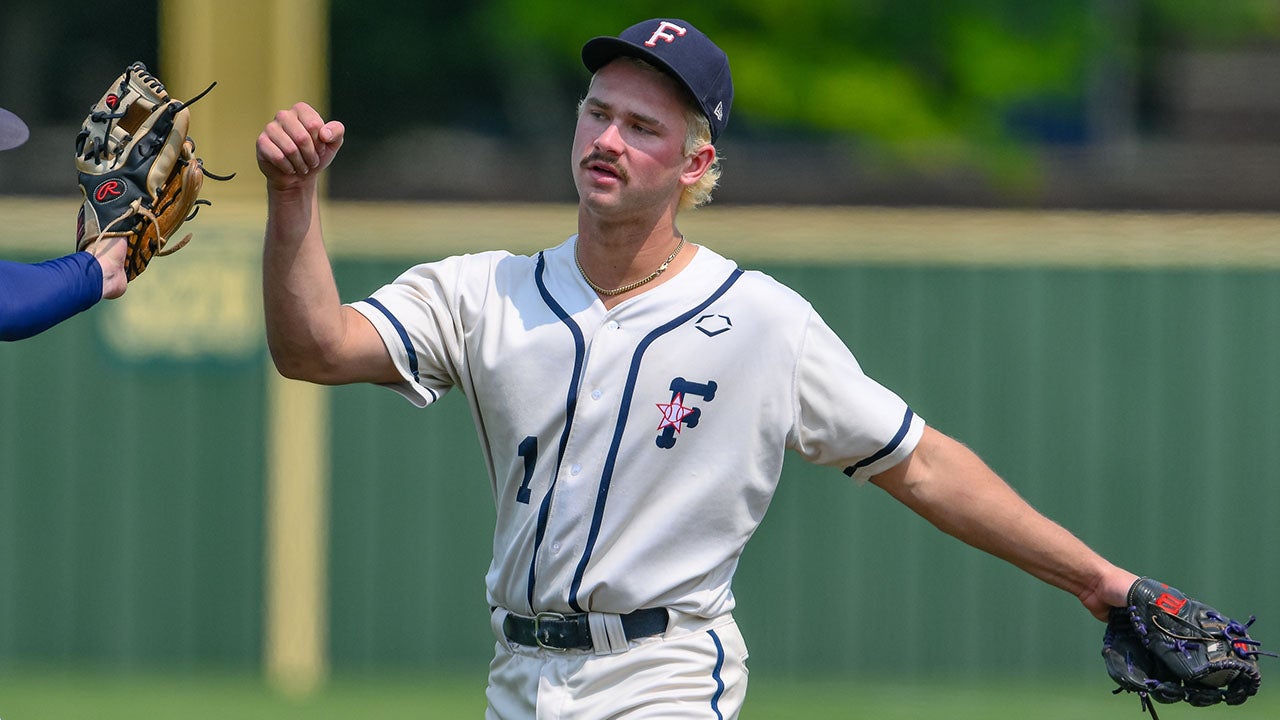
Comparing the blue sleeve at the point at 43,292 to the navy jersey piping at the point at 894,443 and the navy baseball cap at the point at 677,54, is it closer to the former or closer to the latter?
the navy baseball cap at the point at 677,54

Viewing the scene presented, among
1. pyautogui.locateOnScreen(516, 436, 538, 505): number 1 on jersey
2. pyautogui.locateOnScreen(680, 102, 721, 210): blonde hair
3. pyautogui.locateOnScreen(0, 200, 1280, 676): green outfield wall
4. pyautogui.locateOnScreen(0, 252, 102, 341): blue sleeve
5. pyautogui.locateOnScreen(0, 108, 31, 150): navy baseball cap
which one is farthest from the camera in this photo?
pyautogui.locateOnScreen(0, 200, 1280, 676): green outfield wall

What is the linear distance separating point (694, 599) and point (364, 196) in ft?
24.0

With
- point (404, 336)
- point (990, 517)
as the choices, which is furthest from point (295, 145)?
point (990, 517)

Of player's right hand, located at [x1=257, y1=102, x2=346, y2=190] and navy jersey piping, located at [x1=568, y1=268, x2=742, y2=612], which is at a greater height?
player's right hand, located at [x1=257, y1=102, x2=346, y2=190]

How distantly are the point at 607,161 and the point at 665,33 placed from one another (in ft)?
1.04

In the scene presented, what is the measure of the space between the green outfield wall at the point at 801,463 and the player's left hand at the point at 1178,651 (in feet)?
16.0

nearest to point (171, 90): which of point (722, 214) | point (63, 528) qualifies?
point (63, 528)

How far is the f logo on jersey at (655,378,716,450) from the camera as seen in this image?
13.1 ft

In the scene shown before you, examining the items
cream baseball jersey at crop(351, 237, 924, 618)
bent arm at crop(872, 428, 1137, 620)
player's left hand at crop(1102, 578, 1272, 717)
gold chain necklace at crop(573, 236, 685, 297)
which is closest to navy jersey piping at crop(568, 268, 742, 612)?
cream baseball jersey at crop(351, 237, 924, 618)

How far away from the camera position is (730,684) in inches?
160

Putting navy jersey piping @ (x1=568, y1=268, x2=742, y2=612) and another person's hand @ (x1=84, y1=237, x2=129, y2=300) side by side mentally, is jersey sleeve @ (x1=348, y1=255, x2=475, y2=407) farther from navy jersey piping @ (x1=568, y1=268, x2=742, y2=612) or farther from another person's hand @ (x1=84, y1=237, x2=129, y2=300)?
another person's hand @ (x1=84, y1=237, x2=129, y2=300)

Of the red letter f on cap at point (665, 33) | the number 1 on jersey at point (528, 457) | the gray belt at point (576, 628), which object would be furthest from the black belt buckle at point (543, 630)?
the red letter f on cap at point (665, 33)

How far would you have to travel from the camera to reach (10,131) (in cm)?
391

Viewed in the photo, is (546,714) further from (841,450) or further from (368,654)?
(368,654)
